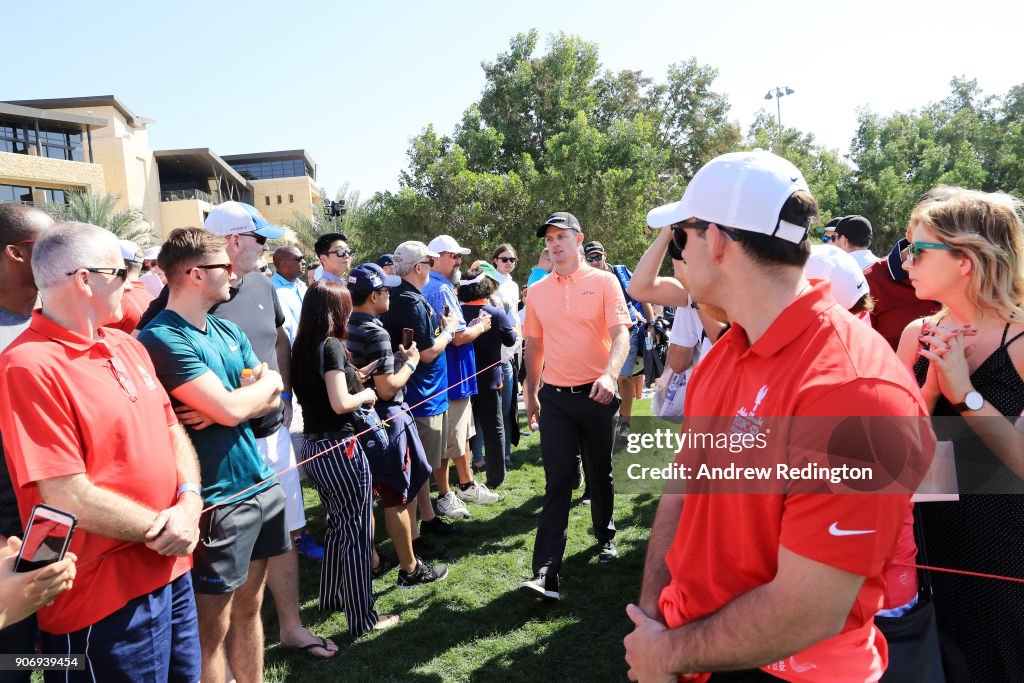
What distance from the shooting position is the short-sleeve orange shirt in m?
4.63

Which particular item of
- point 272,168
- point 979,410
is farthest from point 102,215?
point 272,168

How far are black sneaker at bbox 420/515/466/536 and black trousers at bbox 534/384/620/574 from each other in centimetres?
133

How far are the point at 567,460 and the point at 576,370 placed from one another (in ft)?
2.13

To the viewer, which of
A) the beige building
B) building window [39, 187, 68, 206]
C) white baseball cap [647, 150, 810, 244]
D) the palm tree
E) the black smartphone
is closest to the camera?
white baseball cap [647, 150, 810, 244]

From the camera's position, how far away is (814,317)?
4.63ft

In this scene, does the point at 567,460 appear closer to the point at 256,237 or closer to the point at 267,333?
the point at 267,333

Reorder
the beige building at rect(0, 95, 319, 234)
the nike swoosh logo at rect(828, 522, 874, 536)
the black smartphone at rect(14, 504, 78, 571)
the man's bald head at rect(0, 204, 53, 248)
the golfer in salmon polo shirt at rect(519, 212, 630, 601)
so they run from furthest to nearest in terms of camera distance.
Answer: the beige building at rect(0, 95, 319, 234) → the golfer in salmon polo shirt at rect(519, 212, 630, 601) → the man's bald head at rect(0, 204, 53, 248) → the black smartphone at rect(14, 504, 78, 571) → the nike swoosh logo at rect(828, 522, 874, 536)

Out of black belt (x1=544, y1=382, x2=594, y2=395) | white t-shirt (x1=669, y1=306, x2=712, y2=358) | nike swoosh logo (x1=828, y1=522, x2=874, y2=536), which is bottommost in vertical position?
black belt (x1=544, y1=382, x2=594, y2=395)

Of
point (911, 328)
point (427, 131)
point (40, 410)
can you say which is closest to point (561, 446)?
point (911, 328)

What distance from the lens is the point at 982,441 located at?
89.8 inches

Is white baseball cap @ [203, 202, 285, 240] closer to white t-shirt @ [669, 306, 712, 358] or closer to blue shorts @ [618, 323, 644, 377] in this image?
white t-shirt @ [669, 306, 712, 358]

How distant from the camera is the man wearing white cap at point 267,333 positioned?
3787 mm

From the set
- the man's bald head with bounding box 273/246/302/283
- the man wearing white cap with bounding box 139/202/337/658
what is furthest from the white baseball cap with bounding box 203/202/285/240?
the man's bald head with bounding box 273/246/302/283

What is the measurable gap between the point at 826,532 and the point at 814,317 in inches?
18.2
